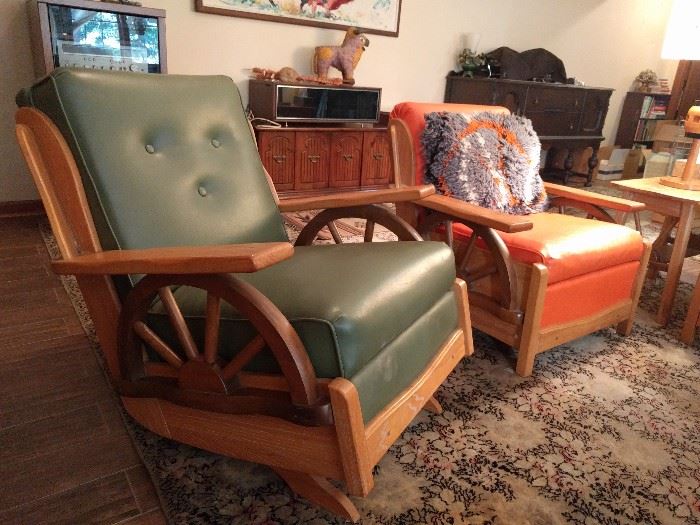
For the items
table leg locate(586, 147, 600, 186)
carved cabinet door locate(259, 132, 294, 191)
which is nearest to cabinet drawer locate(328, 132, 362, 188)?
carved cabinet door locate(259, 132, 294, 191)

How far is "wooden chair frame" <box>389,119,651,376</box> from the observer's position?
1528 mm

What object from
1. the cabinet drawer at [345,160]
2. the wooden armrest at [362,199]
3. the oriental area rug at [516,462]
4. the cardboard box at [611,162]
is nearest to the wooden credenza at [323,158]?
the cabinet drawer at [345,160]

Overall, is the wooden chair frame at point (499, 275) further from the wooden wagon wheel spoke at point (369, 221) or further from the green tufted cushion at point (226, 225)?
the green tufted cushion at point (226, 225)

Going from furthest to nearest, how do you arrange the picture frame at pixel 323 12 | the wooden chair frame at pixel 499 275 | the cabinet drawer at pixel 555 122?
the cabinet drawer at pixel 555 122 → the picture frame at pixel 323 12 → the wooden chair frame at pixel 499 275

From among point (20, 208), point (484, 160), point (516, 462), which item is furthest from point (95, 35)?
point (516, 462)

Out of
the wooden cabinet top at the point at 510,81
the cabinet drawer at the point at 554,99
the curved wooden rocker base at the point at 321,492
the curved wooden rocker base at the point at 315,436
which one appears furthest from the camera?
the cabinet drawer at the point at 554,99

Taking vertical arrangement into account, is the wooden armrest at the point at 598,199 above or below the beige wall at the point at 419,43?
below

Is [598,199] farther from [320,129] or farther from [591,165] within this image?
[591,165]

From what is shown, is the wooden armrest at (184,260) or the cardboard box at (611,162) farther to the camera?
the cardboard box at (611,162)

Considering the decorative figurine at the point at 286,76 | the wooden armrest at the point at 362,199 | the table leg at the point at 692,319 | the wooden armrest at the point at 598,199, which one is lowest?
the table leg at the point at 692,319

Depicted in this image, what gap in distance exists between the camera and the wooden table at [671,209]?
188 centimetres

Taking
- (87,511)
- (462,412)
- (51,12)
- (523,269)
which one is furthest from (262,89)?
(87,511)

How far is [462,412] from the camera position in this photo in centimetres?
141

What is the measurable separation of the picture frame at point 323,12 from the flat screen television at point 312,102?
455mm
